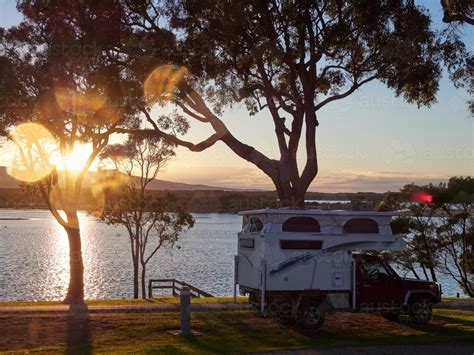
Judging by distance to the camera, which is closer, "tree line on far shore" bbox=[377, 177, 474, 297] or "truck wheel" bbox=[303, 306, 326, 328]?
"truck wheel" bbox=[303, 306, 326, 328]

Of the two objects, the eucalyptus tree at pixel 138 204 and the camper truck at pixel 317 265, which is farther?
the eucalyptus tree at pixel 138 204

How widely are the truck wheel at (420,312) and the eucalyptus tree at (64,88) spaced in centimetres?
1247

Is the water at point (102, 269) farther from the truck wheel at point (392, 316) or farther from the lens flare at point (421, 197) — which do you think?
the truck wheel at point (392, 316)

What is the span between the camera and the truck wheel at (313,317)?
16.0m

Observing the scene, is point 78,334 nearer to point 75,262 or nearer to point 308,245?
point 308,245

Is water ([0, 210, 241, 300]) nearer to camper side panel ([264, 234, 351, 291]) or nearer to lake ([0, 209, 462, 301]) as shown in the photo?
lake ([0, 209, 462, 301])

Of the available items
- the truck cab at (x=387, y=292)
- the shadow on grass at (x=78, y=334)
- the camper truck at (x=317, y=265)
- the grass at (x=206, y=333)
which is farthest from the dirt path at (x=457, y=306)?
the shadow on grass at (x=78, y=334)

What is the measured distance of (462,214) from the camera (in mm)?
51812

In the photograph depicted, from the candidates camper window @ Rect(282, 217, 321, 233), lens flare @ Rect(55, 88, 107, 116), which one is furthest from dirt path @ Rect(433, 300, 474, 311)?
lens flare @ Rect(55, 88, 107, 116)

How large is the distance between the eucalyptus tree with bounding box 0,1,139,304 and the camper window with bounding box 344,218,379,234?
1069cm

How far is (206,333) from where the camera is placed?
15.4 m

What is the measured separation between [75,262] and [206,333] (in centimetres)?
1455

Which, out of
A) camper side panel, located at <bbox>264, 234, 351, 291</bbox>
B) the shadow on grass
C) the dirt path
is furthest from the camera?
the dirt path

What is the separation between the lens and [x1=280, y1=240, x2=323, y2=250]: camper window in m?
15.7
